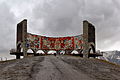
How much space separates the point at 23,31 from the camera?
68.7 meters

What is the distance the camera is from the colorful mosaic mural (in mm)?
69750

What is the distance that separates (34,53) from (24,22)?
12.9 m

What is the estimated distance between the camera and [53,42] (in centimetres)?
7556

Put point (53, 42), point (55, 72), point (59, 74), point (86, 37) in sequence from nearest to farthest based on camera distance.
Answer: point (59, 74) → point (55, 72) → point (86, 37) → point (53, 42)

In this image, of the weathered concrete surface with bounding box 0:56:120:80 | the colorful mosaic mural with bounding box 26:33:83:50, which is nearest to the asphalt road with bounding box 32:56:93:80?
the weathered concrete surface with bounding box 0:56:120:80

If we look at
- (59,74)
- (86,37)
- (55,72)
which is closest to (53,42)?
(86,37)

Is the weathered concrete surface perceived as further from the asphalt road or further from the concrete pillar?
the concrete pillar

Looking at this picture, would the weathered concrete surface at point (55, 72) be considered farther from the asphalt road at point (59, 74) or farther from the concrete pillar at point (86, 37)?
the concrete pillar at point (86, 37)

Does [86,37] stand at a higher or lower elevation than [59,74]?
higher

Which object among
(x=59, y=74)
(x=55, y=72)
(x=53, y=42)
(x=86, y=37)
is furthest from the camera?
(x=53, y=42)

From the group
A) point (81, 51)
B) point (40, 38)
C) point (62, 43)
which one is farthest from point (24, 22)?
point (81, 51)

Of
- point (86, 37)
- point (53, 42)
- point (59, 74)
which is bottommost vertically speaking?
point (59, 74)

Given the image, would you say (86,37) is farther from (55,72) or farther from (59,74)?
(59,74)

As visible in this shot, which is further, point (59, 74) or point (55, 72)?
point (55, 72)
